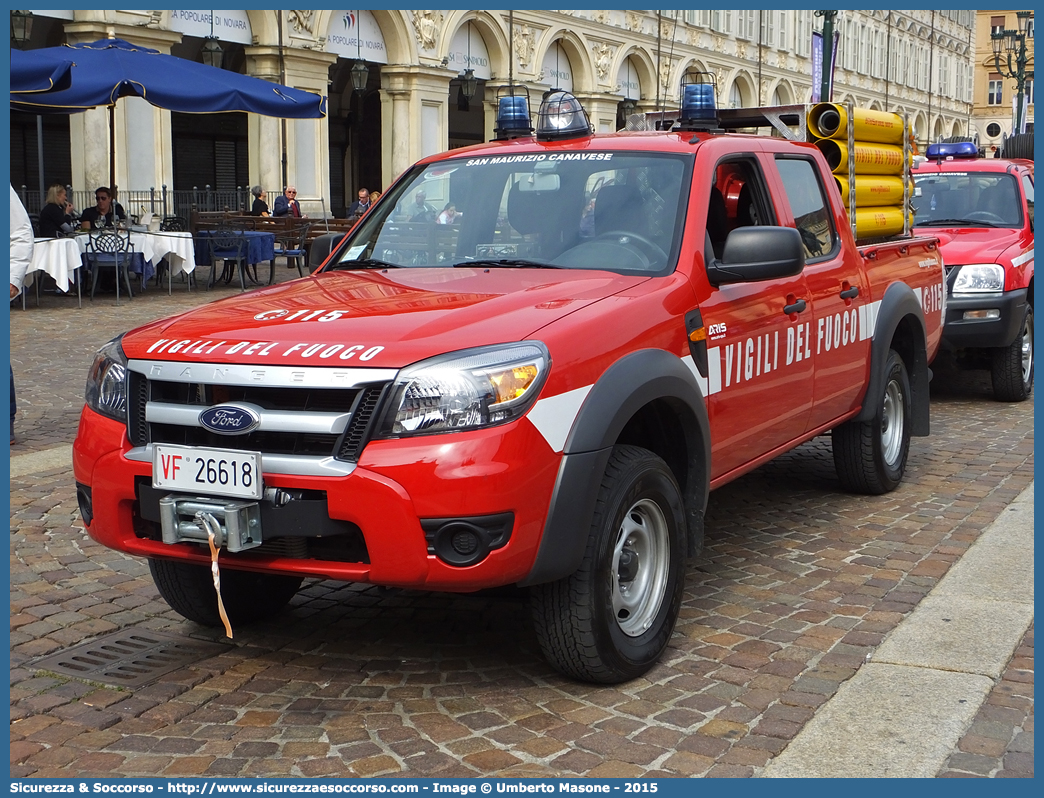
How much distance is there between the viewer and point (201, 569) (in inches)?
181

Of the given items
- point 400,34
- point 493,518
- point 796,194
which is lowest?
point 493,518

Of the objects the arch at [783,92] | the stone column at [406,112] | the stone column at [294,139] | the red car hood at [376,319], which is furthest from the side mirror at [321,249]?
the arch at [783,92]

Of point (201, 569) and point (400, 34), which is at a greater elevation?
point (400, 34)

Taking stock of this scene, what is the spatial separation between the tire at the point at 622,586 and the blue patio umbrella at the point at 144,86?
1281 cm

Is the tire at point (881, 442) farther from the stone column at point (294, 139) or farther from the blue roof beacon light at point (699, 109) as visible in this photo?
the stone column at point (294, 139)

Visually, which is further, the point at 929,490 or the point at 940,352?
the point at 940,352

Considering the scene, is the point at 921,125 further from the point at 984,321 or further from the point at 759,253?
the point at 759,253

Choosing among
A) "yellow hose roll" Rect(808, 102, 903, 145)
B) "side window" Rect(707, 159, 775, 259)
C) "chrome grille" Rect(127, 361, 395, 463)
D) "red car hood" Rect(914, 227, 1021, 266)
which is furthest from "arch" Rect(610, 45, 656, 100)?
"chrome grille" Rect(127, 361, 395, 463)

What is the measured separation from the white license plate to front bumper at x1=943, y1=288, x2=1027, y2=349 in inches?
295

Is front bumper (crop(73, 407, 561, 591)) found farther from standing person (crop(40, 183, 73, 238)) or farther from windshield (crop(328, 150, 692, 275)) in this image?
standing person (crop(40, 183, 73, 238))

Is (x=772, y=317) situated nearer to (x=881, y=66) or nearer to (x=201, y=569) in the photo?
(x=201, y=569)

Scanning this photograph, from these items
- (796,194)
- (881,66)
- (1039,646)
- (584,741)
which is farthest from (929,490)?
(881,66)

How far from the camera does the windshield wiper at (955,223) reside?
36.6 feet

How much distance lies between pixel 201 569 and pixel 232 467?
1036 millimetres
